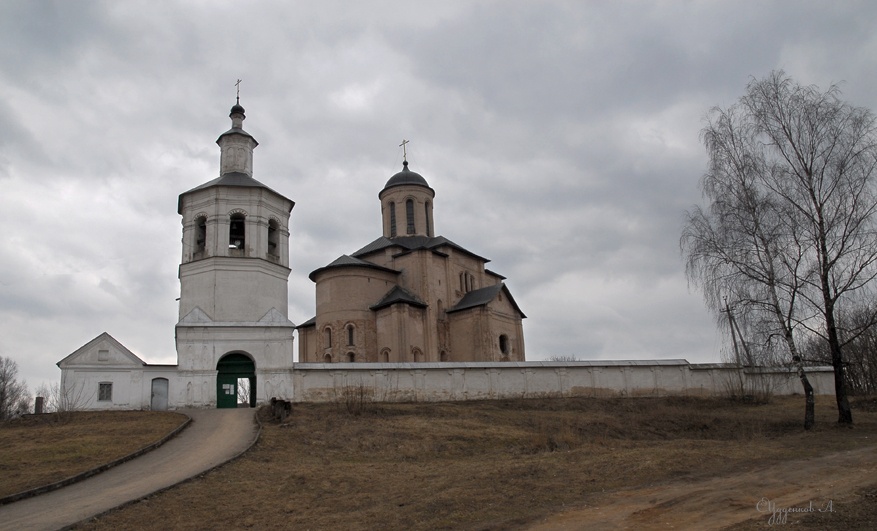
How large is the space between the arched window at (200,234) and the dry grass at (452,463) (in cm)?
725

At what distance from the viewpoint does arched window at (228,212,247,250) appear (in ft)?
80.7

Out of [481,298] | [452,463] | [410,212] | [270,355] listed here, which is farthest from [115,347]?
[410,212]

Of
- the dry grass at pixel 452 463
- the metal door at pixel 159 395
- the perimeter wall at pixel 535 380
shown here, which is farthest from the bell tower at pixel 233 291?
the dry grass at pixel 452 463

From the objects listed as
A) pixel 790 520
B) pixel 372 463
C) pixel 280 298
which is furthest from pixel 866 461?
pixel 280 298

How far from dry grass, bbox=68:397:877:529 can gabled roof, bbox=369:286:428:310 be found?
10657 mm

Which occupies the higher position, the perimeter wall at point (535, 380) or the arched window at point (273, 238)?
the arched window at point (273, 238)

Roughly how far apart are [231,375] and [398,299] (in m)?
11.0

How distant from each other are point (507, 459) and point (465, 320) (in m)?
21.1

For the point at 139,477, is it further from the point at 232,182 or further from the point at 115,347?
the point at 232,182

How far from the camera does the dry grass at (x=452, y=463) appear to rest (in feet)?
31.1

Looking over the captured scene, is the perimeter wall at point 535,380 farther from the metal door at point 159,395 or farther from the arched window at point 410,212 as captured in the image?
the arched window at point 410,212

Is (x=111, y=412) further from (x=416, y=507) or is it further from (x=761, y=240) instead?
(x=761, y=240)

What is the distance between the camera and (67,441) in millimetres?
15656

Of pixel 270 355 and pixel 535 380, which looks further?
pixel 535 380
